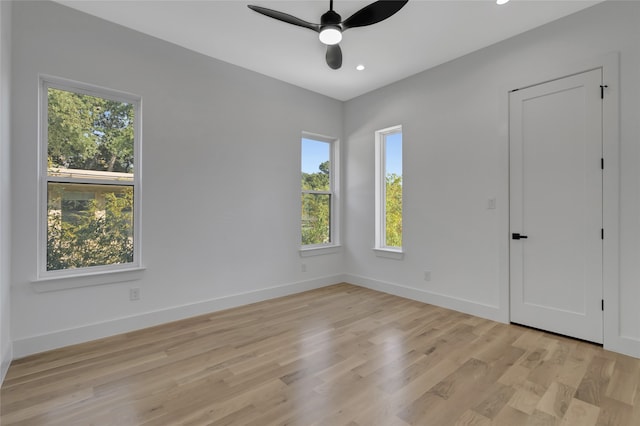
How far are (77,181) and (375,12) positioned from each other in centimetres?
297

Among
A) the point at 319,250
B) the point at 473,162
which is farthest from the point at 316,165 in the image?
the point at 473,162

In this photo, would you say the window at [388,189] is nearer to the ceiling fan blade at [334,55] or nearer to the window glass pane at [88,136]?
the ceiling fan blade at [334,55]

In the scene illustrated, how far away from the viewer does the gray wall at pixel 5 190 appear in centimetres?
214

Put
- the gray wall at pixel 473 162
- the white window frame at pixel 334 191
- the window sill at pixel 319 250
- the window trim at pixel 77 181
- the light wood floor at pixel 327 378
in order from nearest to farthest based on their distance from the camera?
the light wood floor at pixel 327 378, the gray wall at pixel 473 162, the window trim at pixel 77 181, the window sill at pixel 319 250, the white window frame at pixel 334 191

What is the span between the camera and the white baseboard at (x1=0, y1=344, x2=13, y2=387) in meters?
2.14

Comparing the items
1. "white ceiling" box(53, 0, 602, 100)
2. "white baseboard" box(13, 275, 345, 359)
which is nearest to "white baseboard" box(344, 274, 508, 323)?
"white baseboard" box(13, 275, 345, 359)

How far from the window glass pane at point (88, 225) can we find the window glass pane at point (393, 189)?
11.0ft

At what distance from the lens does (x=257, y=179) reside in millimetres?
4004

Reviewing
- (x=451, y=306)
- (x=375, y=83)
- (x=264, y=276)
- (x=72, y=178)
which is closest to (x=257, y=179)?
(x=264, y=276)

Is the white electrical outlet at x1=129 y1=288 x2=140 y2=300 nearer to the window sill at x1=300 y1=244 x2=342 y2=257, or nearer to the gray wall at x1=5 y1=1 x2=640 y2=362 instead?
the gray wall at x1=5 y1=1 x2=640 y2=362

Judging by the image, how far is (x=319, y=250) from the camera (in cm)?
470

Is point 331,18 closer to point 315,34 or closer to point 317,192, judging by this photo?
point 315,34

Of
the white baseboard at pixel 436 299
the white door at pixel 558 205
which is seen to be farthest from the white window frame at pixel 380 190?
the white door at pixel 558 205

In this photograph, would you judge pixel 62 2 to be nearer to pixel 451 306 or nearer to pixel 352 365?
pixel 352 365
